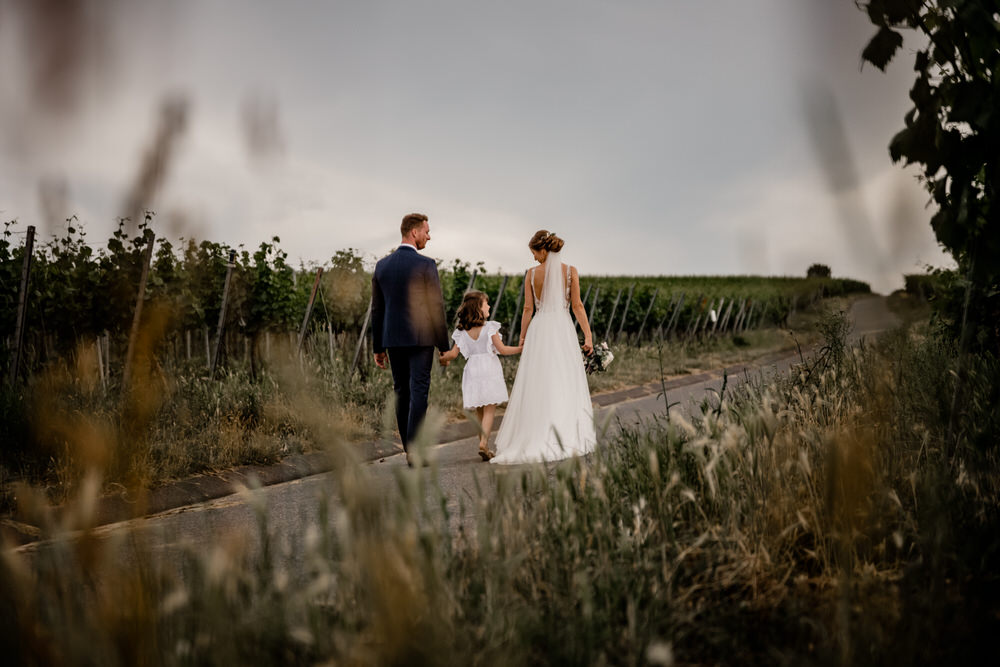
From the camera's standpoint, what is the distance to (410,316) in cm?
584

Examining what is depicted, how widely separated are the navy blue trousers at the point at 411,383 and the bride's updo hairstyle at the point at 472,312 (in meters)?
0.83

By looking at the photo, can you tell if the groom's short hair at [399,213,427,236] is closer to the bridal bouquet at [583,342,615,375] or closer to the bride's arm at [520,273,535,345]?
the bride's arm at [520,273,535,345]

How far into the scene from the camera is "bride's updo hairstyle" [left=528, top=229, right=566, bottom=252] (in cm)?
663

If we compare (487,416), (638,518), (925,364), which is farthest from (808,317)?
(638,518)

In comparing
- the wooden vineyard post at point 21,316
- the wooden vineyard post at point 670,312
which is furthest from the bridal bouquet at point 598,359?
the wooden vineyard post at point 670,312

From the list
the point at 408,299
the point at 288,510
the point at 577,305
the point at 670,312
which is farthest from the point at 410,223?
the point at 670,312

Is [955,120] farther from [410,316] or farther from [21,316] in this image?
[21,316]

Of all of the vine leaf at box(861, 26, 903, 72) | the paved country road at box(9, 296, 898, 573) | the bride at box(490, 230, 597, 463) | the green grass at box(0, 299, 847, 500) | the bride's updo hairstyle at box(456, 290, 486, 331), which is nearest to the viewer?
the paved country road at box(9, 296, 898, 573)

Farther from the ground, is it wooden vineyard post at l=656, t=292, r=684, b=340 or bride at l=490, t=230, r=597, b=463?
wooden vineyard post at l=656, t=292, r=684, b=340

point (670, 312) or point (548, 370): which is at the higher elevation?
point (670, 312)

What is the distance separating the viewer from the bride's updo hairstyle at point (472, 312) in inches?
267

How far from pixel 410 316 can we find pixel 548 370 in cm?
144

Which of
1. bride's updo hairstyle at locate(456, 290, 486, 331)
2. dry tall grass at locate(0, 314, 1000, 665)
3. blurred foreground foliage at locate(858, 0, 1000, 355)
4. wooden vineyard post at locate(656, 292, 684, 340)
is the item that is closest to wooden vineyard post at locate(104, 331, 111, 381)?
bride's updo hairstyle at locate(456, 290, 486, 331)

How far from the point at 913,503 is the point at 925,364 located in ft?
10.2
